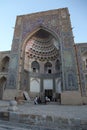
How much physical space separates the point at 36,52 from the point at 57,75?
456 cm

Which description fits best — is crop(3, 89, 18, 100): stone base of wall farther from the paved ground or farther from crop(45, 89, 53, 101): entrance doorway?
the paved ground

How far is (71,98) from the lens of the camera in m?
10.8

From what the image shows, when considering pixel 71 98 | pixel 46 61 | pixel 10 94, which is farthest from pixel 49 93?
pixel 10 94

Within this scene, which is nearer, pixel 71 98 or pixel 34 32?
pixel 71 98

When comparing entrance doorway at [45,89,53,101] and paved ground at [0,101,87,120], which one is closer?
paved ground at [0,101,87,120]

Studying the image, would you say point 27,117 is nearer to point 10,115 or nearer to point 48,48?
point 10,115

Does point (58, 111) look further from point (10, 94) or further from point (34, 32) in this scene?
point (34, 32)

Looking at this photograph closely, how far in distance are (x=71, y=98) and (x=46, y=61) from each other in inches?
299

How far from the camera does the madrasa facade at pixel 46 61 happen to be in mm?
11750

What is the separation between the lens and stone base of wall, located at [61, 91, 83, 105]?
1060 centimetres

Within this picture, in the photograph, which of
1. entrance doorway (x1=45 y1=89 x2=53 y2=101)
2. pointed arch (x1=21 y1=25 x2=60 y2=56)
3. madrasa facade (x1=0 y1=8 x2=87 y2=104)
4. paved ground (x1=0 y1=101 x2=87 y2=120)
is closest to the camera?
paved ground (x1=0 y1=101 x2=87 y2=120)

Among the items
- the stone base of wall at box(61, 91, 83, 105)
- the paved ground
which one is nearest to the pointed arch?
the stone base of wall at box(61, 91, 83, 105)

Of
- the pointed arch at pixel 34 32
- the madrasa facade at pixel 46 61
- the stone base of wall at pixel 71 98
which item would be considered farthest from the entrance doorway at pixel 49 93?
the pointed arch at pixel 34 32

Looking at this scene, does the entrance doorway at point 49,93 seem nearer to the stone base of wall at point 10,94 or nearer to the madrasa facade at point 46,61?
the madrasa facade at point 46,61
